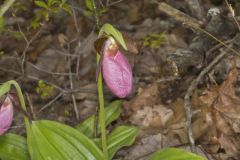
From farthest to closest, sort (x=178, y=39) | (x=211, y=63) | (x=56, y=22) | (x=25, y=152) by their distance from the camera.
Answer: (x=56, y=22)
(x=178, y=39)
(x=211, y=63)
(x=25, y=152)

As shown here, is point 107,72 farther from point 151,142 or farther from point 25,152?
point 151,142

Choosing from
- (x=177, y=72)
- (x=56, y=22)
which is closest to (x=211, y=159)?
(x=177, y=72)

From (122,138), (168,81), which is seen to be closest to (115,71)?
(122,138)

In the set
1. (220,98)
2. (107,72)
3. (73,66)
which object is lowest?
(73,66)

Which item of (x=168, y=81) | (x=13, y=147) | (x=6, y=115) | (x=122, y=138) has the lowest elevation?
(x=168, y=81)

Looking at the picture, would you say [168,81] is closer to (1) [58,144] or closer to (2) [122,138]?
(2) [122,138]

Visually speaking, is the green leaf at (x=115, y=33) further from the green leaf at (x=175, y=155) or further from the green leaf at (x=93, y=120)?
the green leaf at (x=93, y=120)

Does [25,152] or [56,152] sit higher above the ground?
[56,152]
